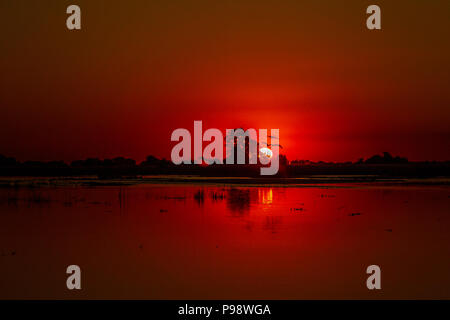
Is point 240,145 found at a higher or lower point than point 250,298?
higher

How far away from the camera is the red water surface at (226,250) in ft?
44.8

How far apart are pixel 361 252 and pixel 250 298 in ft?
19.6

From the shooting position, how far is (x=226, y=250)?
17.5 meters

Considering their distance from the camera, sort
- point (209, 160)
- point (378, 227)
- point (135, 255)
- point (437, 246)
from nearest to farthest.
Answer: point (135, 255)
point (437, 246)
point (378, 227)
point (209, 160)

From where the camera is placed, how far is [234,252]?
17.2m

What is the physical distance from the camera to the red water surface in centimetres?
1366

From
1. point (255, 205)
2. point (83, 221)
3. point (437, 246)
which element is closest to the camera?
point (437, 246)

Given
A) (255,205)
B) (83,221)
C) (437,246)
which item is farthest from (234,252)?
(255,205)
